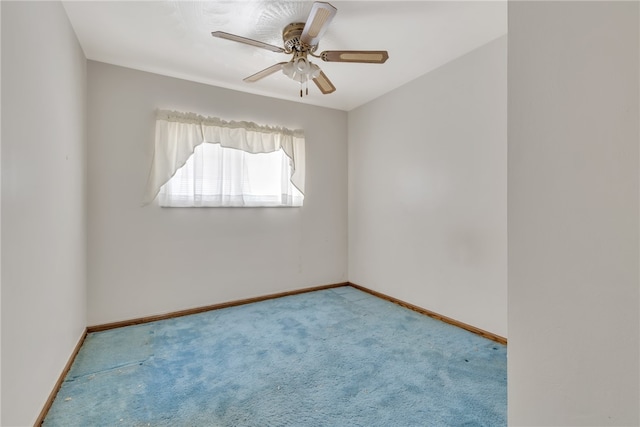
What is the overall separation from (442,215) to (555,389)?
2.32 meters

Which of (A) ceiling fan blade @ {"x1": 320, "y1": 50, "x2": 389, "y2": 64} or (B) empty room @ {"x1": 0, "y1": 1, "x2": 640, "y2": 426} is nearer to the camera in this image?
(B) empty room @ {"x1": 0, "y1": 1, "x2": 640, "y2": 426}

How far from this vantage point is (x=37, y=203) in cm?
→ 154

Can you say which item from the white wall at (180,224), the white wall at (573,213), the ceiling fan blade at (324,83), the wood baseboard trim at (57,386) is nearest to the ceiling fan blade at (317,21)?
the ceiling fan blade at (324,83)

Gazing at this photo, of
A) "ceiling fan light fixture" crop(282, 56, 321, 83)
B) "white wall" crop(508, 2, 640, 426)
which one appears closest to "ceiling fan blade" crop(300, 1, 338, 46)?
"ceiling fan light fixture" crop(282, 56, 321, 83)

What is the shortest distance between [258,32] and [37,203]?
183 centimetres

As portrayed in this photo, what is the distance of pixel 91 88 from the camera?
2686 millimetres

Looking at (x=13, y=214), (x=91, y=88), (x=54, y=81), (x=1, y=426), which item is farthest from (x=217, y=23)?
(x=1, y=426)

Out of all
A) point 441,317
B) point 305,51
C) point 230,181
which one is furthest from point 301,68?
point 441,317

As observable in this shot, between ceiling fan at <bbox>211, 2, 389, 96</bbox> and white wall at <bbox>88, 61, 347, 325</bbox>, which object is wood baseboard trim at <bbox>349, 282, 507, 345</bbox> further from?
ceiling fan at <bbox>211, 2, 389, 96</bbox>

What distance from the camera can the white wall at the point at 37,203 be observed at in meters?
1.24

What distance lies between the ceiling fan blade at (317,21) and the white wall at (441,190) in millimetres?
1486

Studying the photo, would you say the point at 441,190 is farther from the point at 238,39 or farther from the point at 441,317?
the point at 238,39

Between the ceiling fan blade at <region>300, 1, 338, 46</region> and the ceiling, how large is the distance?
159 millimetres

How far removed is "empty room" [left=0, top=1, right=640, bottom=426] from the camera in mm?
649
